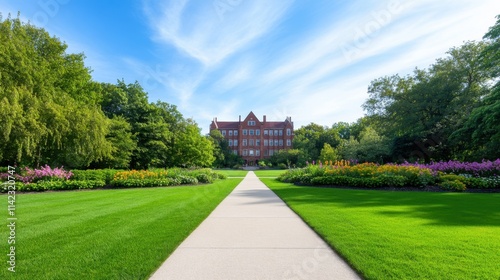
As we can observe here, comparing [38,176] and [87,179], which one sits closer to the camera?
[38,176]

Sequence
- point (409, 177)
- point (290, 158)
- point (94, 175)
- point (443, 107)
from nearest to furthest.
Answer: point (409, 177) → point (94, 175) → point (443, 107) → point (290, 158)

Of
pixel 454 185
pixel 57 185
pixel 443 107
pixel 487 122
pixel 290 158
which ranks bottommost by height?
pixel 57 185

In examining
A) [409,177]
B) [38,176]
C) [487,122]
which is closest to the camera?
[409,177]

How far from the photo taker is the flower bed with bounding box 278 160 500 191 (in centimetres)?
1416

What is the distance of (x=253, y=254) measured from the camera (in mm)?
4191

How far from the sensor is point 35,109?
1473 centimetres

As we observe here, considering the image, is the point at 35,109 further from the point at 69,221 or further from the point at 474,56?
the point at 474,56

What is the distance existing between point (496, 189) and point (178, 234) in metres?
16.6

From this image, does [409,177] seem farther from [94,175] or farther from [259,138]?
[259,138]

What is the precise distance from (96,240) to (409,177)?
14984mm

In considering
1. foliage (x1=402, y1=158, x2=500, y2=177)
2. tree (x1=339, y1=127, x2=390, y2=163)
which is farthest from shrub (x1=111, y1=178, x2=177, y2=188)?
tree (x1=339, y1=127, x2=390, y2=163)

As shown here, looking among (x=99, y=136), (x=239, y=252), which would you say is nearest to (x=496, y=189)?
(x=239, y=252)

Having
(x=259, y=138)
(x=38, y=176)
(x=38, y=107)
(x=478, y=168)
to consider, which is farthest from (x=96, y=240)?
(x=259, y=138)

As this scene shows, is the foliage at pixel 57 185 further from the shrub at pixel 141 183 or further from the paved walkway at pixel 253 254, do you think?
the paved walkway at pixel 253 254
